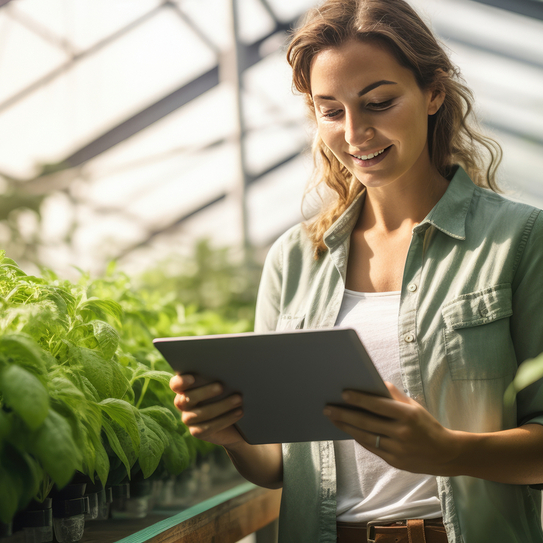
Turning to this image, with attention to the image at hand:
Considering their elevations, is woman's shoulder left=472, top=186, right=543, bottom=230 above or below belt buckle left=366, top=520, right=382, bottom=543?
above

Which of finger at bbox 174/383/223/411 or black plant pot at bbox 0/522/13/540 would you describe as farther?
finger at bbox 174/383/223/411

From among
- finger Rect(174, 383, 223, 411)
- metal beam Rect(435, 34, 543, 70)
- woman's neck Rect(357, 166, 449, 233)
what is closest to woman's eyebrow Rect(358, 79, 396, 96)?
woman's neck Rect(357, 166, 449, 233)

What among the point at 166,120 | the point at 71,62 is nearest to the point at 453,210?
the point at 71,62

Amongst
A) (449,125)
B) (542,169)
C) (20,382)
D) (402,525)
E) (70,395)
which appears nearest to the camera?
(20,382)

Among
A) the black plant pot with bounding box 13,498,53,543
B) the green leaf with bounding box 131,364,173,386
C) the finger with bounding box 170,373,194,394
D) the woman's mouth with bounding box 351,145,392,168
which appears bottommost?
the black plant pot with bounding box 13,498,53,543

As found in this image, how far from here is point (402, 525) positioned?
933mm

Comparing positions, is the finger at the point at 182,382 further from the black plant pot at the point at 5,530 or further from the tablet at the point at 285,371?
the black plant pot at the point at 5,530

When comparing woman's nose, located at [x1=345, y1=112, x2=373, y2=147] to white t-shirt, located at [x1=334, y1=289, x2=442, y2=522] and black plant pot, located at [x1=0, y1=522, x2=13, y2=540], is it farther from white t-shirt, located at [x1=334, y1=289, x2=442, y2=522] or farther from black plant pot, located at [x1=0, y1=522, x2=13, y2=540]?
black plant pot, located at [x1=0, y1=522, x2=13, y2=540]

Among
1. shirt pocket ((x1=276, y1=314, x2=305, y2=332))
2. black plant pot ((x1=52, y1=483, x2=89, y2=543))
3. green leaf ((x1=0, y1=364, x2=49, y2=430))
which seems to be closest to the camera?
green leaf ((x1=0, y1=364, x2=49, y2=430))

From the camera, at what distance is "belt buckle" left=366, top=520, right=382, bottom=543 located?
95 centimetres

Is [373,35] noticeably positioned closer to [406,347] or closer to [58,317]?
[406,347]

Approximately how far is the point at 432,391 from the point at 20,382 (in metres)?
0.68

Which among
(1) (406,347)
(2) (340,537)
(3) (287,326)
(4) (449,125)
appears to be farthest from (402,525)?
(4) (449,125)

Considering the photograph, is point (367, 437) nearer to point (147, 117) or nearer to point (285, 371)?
point (285, 371)
